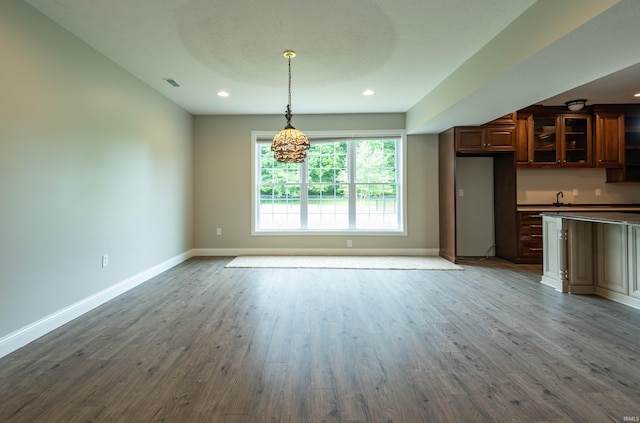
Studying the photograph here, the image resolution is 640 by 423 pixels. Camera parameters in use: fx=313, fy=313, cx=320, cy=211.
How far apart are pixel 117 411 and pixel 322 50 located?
3360 mm

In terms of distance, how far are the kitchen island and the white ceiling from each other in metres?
1.49

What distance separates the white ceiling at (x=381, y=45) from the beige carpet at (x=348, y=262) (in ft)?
7.47

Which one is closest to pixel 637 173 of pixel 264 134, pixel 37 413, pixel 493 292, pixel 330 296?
pixel 493 292

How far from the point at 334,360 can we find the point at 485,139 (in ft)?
14.6

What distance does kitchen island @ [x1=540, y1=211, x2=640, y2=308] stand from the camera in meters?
3.14

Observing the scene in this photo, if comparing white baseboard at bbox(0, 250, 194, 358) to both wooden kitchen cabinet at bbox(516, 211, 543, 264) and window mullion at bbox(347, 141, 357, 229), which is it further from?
wooden kitchen cabinet at bbox(516, 211, 543, 264)

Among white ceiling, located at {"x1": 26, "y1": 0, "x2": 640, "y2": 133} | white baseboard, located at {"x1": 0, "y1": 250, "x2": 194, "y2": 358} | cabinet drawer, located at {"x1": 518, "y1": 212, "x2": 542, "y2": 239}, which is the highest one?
white ceiling, located at {"x1": 26, "y1": 0, "x2": 640, "y2": 133}

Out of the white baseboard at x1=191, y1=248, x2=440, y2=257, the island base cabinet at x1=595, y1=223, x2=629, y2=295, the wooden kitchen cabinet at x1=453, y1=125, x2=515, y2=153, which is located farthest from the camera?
the white baseboard at x1=191, y1=248, x2=440, y2=257

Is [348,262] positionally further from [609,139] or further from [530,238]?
[609,139]

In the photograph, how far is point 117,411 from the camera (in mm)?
1610

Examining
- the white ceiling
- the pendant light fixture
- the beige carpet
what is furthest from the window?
the pendant light fixture

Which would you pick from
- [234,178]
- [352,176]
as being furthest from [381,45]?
[234,178]

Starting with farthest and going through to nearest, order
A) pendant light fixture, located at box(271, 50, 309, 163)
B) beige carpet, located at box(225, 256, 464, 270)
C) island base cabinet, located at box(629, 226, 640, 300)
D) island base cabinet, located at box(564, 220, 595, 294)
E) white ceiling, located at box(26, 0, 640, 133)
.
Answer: beige carpet, located at box(225, 256, 464, 270), island base cabinet, located at box(564, 220, 595, 294), pendant light fixture, located at box(271, 50, 309, 163), island base cabinet, located at box(629, 226, 640, 300), white ceiling, located at box(26, 0, 640, 133)

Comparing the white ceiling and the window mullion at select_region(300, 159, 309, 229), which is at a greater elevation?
the white ceiling
